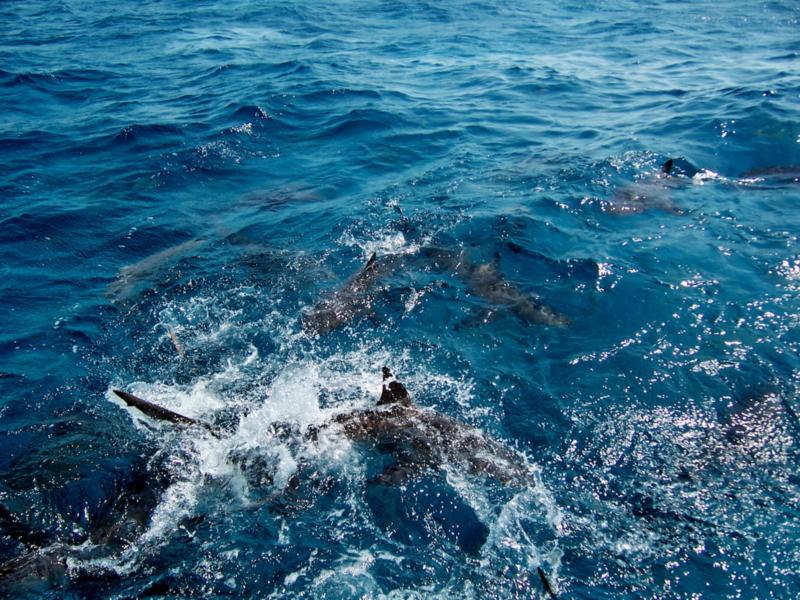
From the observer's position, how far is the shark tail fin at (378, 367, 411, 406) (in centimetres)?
625

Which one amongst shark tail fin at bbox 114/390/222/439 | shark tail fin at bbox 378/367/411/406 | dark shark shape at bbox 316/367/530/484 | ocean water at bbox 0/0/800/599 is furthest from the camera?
shark tail fin at bbox 378/367/411/406

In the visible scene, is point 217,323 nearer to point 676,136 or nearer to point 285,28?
point 676,136

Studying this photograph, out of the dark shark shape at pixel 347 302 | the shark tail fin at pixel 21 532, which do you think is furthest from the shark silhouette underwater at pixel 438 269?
the shark tail fin at pixel 21 532

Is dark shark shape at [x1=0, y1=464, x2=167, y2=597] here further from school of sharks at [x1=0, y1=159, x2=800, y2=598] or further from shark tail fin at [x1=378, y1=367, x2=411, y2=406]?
shark tail fin at [x1=378, y1=367, x2=411, y2=406]

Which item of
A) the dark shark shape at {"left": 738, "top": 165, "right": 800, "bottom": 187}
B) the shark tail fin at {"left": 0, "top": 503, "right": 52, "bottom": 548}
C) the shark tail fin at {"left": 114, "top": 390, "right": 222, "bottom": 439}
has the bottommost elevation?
the shark tail fin at {"left": 0, "top": 503, "right": 52, "bottom": 548}

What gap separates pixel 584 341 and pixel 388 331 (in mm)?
2465

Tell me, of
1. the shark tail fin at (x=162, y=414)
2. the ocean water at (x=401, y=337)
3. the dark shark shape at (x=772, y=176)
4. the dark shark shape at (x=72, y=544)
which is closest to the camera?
the dark shark shape at (x=72, y=544)

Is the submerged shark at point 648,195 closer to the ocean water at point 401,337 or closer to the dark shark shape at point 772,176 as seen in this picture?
the ocean water at point 401,337

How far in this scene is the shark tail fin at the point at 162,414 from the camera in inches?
222

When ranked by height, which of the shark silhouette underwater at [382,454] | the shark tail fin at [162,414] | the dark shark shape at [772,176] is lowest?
the shark silhouette underwater at [382,454]

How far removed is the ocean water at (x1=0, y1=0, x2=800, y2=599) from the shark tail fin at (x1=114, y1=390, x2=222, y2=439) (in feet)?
0.51

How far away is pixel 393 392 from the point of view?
630 cm

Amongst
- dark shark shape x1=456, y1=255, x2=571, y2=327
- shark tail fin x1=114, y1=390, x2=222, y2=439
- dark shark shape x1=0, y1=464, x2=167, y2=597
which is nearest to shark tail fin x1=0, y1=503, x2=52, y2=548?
dark shark shape x1=0, y1=464, x2=167, y2=597

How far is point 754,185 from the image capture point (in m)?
11.0
